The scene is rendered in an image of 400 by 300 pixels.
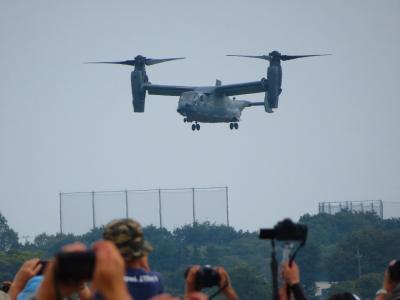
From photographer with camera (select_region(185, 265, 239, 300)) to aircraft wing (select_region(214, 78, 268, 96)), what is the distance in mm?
74732

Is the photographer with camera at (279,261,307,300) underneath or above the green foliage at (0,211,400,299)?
above

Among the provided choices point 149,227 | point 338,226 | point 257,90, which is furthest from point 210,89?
point 149,227

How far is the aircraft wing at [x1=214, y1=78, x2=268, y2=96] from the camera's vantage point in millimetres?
83625

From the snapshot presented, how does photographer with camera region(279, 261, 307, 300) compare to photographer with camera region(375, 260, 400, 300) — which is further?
photographer with camera region(375, 260, 400, 300)

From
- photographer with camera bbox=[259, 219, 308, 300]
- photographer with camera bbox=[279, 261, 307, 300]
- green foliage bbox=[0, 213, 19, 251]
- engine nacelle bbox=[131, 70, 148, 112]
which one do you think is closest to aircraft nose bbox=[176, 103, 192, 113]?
engine nacelle bbox=[131, 70, 148, 112]

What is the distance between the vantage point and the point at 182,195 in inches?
4545

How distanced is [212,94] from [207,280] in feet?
244

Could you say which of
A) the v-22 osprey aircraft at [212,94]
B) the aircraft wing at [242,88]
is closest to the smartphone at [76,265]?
the v-22 osprey aircraft at [212,94]

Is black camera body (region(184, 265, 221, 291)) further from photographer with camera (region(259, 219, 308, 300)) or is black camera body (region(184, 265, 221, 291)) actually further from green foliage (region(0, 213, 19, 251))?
green foliage (region(0, 213, 19, 251))

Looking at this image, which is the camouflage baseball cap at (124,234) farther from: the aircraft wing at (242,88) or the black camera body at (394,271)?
the aircraft wing at (242,88)

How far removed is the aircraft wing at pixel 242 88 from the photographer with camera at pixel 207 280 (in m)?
74.7

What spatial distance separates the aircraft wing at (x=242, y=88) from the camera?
83625mm

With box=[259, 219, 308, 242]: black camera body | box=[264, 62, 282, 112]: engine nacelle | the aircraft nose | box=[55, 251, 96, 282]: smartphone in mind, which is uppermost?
box=[264, 62, 282, 112]: engine nacelle

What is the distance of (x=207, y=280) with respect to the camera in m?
8.12
